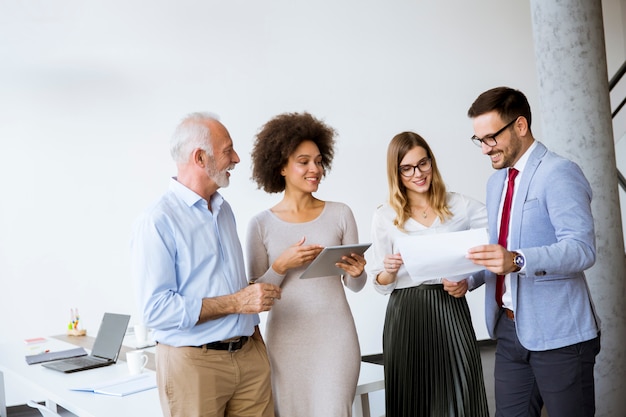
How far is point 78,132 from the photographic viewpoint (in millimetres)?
5953

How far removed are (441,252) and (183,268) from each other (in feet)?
2.91

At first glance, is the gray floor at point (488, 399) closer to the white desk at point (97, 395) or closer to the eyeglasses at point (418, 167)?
the white desk at point (97, 395)

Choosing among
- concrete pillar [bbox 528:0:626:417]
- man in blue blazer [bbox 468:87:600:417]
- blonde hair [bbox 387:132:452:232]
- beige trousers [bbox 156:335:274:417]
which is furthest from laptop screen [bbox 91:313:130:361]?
concrete pillar [bbox 528:0:626:417]

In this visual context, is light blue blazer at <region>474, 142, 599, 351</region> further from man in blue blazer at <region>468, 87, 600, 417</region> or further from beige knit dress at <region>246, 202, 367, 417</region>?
beige knit dress at <region>246, 202, 367, 417</region>

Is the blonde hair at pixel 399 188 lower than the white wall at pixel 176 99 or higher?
lower

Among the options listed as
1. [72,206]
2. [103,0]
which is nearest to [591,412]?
[72,206]

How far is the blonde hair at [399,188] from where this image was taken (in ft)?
9.65

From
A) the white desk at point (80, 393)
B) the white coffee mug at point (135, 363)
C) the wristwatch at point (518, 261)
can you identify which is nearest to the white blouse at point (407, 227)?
the wristwatch at point (518, 261)

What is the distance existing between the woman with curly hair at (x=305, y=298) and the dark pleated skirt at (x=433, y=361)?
28cm

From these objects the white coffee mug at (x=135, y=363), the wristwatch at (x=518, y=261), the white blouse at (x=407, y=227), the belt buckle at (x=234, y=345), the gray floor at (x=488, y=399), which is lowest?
the gray floor at (x=488, y=399)

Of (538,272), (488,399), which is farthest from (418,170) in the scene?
(488,399)

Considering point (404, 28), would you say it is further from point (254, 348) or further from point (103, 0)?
point (254, 348)

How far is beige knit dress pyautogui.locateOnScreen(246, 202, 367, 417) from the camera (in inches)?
101

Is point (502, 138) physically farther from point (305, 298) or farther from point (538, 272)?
point (305, 298)
